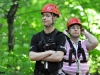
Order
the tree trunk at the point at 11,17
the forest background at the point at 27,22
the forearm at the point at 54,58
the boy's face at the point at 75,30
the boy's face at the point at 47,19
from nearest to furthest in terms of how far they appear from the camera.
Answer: the forearm at the point at 54,58, the boy's face at the point at 47,19, the boy's face at the point at 75,30, the forest background at the point at 27,22, the tree trunk at the point at 11,17

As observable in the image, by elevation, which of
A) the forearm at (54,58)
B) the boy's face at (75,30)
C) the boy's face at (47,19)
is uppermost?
the boy's face at (47,19)

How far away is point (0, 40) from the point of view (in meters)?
11.7

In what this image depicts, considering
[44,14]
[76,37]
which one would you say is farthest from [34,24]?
[44,14]

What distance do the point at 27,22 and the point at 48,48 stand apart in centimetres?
592

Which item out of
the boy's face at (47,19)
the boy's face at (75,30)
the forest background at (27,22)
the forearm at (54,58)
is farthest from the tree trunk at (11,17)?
the forearm at (54,58)

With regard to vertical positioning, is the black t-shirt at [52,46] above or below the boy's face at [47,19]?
below

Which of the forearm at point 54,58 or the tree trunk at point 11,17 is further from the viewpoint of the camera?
the tree trunk at point 11,17

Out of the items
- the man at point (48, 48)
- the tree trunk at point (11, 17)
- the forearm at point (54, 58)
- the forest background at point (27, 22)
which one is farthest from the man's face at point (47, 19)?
the tree trunk at point (11, 17)

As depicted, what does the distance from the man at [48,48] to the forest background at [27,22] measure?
2.25 metres

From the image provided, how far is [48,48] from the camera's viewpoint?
4.80 metres

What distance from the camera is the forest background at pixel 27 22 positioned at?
285 inches

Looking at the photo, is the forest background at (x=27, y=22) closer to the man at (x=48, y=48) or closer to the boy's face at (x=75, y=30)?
the boy's face at (x=75, y=30)

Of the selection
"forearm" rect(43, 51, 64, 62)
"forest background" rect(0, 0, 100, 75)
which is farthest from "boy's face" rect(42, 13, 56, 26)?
"forest background" rect(0, 0, 100, 75)

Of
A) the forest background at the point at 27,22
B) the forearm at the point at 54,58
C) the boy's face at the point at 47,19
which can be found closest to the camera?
the forearm at the point at 54,58
